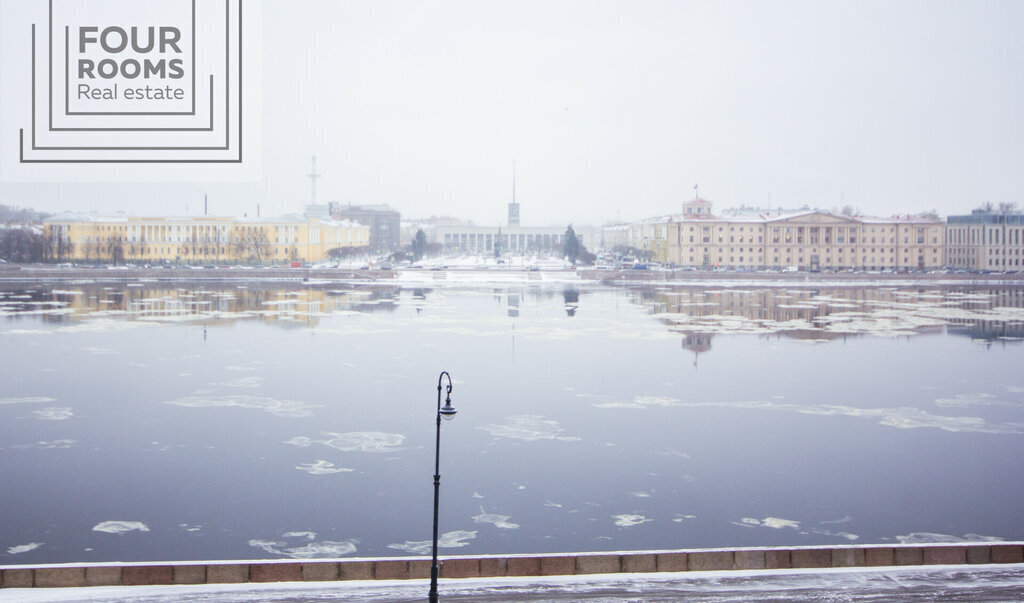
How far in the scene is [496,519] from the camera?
9562mm

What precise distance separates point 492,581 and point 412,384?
9727 mm

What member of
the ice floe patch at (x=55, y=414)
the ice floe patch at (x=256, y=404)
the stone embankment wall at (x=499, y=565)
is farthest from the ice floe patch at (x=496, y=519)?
the ice floe patch at (x=55, y=414)

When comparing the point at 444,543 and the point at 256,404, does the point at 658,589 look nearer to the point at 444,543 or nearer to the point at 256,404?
the point at 444,543

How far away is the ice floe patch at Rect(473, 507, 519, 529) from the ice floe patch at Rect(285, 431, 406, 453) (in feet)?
9.52

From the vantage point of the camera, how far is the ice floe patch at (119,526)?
9117mm

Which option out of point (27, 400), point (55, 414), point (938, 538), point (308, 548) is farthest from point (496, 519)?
point (27, 400)

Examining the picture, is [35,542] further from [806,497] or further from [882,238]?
[882,238]

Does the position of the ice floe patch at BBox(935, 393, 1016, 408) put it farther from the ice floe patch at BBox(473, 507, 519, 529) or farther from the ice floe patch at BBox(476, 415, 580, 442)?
the ice floe patch at BBox(473, 507, 519, 529)

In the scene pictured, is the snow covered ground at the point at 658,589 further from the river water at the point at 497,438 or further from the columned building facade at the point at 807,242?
the columned building facade at the point at 807,242

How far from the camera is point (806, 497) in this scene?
34.2 ft

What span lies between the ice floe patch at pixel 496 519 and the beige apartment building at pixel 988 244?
68.9 metres

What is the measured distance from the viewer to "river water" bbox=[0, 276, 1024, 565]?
927 cm

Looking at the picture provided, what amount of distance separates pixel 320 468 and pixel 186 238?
6039cm

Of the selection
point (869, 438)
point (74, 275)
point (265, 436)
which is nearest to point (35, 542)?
point (265, 436)
